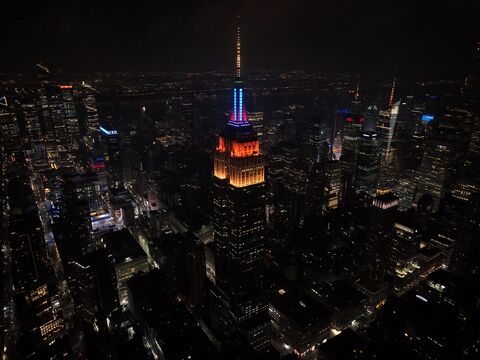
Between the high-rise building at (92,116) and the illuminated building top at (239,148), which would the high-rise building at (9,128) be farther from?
the illuminated building top at (239,148)

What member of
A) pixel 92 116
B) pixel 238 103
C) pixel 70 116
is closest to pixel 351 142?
pixel 238 103

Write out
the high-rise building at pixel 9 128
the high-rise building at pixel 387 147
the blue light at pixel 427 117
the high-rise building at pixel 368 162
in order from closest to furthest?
the high-rise building at pixel 9 128 < the high-rise building at pixel 368 162 < the high-rise building at pixel 387 147 < the blue light at pixel 427 117

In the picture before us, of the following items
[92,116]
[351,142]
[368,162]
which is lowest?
[368,162]

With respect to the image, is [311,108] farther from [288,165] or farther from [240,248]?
[240,248]

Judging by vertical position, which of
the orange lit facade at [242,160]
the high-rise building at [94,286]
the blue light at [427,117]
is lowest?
the high-rise building at [94,286]

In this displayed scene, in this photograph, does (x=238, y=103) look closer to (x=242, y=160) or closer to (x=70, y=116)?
(x=242, y=160)

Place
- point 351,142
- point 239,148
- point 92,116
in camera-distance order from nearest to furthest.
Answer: point 239,148 → point 351,142 → point 92,116

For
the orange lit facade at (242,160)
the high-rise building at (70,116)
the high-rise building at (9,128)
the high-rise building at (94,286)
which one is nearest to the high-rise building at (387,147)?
the orange lit facade at (242,160)

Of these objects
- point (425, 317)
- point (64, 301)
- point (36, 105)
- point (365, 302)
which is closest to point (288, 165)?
point (365, 302)

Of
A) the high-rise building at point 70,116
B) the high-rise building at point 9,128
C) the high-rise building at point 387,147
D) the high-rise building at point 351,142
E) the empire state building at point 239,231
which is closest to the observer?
the empire state building at point 239,231
